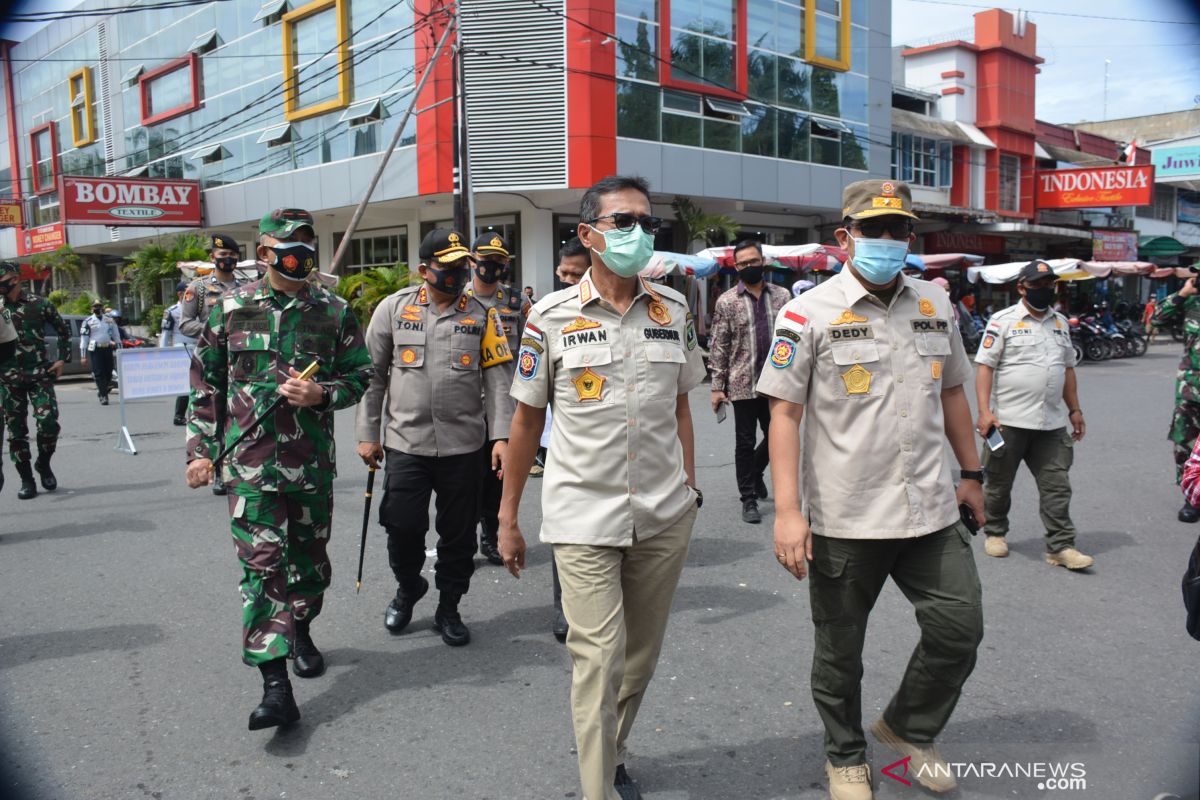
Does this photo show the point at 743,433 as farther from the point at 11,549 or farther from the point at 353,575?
the point at 11,549

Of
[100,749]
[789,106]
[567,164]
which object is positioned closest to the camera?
[100,749]

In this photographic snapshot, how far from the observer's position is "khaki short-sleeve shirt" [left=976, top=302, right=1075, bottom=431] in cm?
548

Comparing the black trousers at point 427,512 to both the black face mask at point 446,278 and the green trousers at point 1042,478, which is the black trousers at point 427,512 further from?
the green trousers at point 1042,478

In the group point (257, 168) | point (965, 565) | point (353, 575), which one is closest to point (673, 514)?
point (965, 565)

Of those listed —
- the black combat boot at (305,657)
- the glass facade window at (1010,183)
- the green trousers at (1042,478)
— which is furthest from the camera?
the glass facade window at (1010,183)

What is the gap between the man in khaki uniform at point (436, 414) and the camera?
14.1 feet

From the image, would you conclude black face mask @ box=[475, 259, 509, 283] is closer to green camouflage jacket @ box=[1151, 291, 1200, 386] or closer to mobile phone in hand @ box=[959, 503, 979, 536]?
mobile phone in hand @ box=[959, 503, 979, 536]

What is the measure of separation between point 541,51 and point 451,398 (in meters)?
17.5

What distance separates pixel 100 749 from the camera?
3.29 meters

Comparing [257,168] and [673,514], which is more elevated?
[257,168]

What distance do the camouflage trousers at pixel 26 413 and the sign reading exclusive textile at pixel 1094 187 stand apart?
3105 cm

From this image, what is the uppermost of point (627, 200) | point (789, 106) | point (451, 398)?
point (789, 106)

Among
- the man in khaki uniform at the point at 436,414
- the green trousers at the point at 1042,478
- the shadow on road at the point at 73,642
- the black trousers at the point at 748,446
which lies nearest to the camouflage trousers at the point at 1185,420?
the green trousers at the point at 1042,478

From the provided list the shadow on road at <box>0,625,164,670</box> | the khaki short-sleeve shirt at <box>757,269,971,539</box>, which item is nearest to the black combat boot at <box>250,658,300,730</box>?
the shadow on road at <box>0,625,164,670</box>
